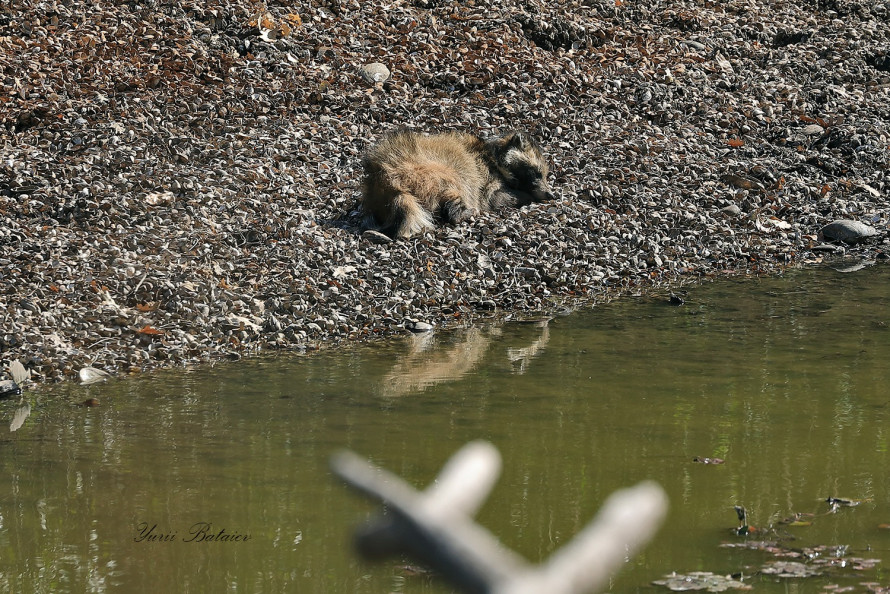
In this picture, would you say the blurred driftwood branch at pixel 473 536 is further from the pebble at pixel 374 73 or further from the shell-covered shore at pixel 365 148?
the pebble at pixel 374 73

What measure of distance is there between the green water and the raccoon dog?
1876mm

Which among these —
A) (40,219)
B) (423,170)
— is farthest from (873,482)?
(40,219)

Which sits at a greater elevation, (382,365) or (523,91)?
(523,91)

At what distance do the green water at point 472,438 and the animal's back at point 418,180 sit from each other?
70.1 inches

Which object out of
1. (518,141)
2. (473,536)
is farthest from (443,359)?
(473,536)

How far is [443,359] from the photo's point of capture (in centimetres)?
690

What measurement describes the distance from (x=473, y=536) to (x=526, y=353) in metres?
6.01

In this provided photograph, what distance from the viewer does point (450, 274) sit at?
8.43m

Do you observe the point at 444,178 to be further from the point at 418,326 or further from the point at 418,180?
the point at 418,326

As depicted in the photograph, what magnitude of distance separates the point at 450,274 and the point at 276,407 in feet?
9.27

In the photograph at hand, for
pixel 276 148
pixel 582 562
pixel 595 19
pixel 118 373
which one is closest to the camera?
pixel 582 562

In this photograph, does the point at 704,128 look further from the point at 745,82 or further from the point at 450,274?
the point at 450,274

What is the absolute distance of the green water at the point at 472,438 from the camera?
13.2 feet

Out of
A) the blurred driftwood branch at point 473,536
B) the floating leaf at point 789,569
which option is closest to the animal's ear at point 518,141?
the floating leaf at point 789,569
